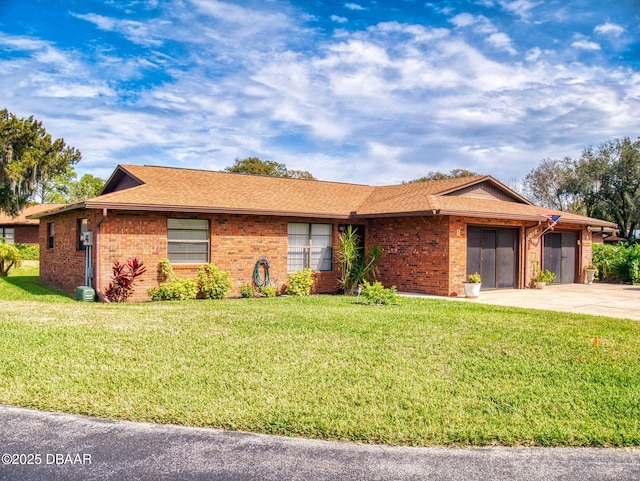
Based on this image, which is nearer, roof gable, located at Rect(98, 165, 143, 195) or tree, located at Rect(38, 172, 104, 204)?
roof gable, located at Rect(98, 165, 143, 195)

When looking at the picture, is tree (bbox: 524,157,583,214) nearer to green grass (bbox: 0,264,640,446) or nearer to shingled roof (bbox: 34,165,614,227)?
shingled roof (bbox: 34,165,614,227)

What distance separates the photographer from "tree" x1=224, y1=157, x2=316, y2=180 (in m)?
46.4

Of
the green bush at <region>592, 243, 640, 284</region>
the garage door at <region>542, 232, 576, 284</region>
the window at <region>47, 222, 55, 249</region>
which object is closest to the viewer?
the window at <region>47, 222, 55, 249</region>

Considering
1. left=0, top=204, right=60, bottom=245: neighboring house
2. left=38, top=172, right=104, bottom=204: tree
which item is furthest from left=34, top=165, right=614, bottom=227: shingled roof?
left=38, top=172, right=104, bottom=204: tree

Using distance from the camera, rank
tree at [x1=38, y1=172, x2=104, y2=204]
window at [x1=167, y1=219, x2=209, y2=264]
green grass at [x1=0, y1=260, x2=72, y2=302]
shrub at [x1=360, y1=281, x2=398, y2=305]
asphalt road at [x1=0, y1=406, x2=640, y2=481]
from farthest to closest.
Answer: tree at [x1=38, y1=172, x2=104, y2=204], window at [x1=167, y1=219, x2=209, y2=264], green grass at [x1=0, y1=260, x2=72, y2=302], shrub at [x1=360, y1=281, x2=398, y2=305], asphalt road at [x1=0, y1=406, x2=640, y2=481]

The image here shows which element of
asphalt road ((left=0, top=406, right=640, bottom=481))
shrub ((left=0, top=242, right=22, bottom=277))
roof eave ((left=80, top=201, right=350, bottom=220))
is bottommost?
asphalt road ((left=0, top=406, right=640, bottom=481))

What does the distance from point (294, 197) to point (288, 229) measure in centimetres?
169

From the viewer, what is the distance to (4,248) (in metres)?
21.9

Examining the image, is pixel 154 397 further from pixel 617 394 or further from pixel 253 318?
pixel 617 394

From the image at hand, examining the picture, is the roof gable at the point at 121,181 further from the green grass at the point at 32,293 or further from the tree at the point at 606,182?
the tree at the point at 606,182

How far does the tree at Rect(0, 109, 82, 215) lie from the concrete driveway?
28.2 meters

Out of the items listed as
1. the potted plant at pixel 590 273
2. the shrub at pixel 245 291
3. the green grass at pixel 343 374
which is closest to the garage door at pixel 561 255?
the potted plant at pixel 590 273

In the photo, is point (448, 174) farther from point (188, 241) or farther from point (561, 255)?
point (188, 241)

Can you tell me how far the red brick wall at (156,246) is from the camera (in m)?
13.5
